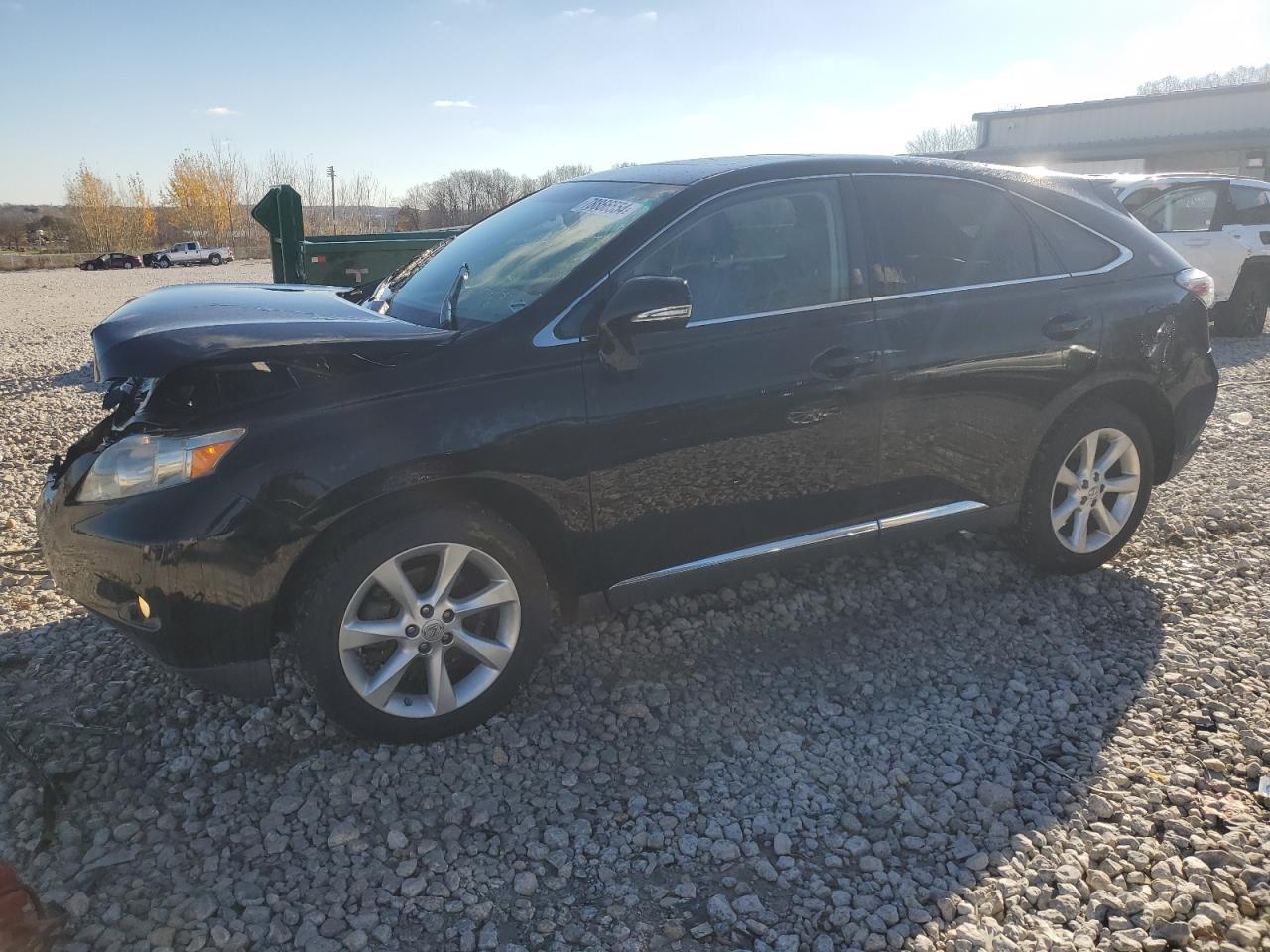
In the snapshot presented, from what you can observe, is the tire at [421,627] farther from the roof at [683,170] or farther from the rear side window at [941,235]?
the rear side window at [941,235]

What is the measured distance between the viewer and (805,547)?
11.8 ft

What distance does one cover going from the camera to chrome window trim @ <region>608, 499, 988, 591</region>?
3340mm

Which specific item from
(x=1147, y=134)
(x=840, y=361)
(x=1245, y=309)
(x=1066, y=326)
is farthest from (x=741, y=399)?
(x=1147, y=134)

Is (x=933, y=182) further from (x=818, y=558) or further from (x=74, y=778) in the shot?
(x=74, y=778)

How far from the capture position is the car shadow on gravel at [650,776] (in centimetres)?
246

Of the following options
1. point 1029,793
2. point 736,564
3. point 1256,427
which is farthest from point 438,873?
point 1256,427

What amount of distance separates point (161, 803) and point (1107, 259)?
4219 mm

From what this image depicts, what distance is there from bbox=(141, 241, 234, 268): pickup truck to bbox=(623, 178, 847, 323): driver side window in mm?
61113

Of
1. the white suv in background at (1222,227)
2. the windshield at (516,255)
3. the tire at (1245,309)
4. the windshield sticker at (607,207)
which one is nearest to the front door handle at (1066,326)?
the windshield at (516,255)

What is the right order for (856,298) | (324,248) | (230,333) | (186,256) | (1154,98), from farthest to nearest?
(186,256) < (1154,98) < (324,248) < (856,298) < (230,333)

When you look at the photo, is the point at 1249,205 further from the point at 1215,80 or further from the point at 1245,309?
the point at 1215,80

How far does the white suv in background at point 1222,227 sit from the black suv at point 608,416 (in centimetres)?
815

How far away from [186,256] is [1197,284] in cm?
6166

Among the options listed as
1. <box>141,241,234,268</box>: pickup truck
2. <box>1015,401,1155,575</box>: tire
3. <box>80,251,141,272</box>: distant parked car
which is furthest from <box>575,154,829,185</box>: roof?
<box>141,241,234,268</box>: pickup truck
